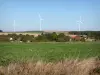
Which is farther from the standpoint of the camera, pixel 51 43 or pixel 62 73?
pixel 51 43

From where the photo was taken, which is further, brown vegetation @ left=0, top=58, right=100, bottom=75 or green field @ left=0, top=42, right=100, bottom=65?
green field @ left=0, top=42, right=100, bottom=65

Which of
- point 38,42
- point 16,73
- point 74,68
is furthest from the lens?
point 38,42

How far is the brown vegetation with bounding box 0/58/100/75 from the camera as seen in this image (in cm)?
972

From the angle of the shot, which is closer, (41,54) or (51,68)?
(51,68)

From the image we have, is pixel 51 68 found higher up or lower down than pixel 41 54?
higher up

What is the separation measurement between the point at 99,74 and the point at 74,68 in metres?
1.14

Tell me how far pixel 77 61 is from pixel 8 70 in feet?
9.65

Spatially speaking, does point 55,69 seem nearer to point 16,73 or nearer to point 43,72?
point 43,72

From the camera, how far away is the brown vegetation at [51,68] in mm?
9719

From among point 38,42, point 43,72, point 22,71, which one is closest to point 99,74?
point 43,72

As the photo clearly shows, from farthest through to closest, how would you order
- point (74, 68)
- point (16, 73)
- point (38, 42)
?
1. point (38, 42)
2. point (74, 68)
3. point (16, 73)

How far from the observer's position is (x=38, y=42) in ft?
225

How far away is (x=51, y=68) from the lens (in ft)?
33.2

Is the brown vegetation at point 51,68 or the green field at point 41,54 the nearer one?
the brown vegetation at point 51,68
